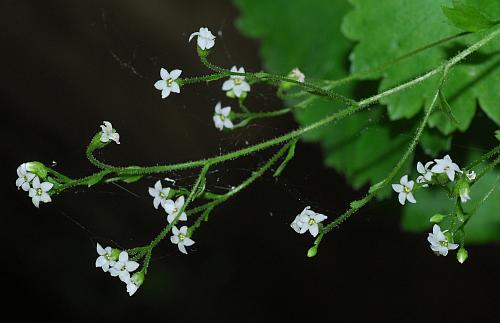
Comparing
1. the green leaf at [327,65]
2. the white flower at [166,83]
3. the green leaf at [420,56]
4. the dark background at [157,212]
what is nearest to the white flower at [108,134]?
the white flower at [166,83]

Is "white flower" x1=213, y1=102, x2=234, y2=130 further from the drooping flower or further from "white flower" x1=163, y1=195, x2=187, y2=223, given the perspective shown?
the drooping flower

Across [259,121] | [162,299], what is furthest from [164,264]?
[259,121]

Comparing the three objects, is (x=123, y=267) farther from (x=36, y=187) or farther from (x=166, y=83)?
(x=166, y=83)

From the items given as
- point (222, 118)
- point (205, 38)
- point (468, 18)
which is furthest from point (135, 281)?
point (468, 18)

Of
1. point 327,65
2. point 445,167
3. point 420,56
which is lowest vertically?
point 445,167

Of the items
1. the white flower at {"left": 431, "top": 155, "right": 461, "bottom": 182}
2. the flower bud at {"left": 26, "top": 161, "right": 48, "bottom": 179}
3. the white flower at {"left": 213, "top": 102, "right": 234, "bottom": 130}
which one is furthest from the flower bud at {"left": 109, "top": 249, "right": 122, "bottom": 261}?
the white flower at {"left": 431, "top": 155, "right": 461, "bottom": 182}

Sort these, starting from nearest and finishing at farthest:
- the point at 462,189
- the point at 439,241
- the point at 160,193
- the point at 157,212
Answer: the point at 462,189, the point at 439,241, the point at 160,193, the point at 157,212
